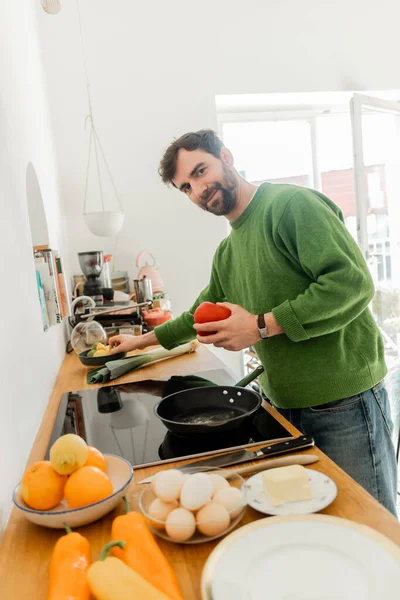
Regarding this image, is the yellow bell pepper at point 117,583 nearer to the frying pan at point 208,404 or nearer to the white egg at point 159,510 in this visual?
the white egg at point 159,510

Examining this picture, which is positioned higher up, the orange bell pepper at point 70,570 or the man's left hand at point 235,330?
the man's left hand at point 235,330

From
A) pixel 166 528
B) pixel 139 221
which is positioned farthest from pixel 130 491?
pixel 139 221

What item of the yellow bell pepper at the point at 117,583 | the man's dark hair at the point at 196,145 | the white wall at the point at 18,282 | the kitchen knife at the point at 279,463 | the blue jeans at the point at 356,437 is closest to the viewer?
the yellow bell pepper at the point at 117,583

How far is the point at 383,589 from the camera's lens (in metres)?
0.55

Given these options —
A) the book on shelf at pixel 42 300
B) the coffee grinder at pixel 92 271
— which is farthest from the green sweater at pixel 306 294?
the coffee grinder at pixel 92 271

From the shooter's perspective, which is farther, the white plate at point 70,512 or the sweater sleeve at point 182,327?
the sweater sleeve at point 182,327

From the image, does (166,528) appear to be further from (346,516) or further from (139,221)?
(139,221)

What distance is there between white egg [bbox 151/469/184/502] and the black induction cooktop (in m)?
0.25

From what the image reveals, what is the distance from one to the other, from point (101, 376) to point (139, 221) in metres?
1.77

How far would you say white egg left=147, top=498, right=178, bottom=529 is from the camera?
701 millimetres

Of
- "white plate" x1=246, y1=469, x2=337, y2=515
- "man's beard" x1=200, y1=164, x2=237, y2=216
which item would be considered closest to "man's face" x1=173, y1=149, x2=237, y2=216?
"man's beard" x1=200, y1=164, x2=237, y2=216

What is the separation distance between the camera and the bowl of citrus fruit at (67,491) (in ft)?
2.42

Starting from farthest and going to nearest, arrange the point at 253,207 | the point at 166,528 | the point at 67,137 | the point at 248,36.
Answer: the point at 248,36 < the point at 67,137 < the point at 253,207 < the point at 166,528

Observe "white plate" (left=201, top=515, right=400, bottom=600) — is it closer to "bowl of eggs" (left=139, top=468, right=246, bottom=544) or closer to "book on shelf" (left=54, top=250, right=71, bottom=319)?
"bowl of eggs" (left=139, top=468, right=246, bottom=544)
